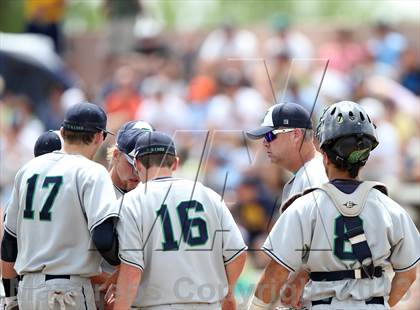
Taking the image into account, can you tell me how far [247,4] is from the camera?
4050 centimetres

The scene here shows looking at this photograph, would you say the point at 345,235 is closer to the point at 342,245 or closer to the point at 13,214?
the point at 342,245

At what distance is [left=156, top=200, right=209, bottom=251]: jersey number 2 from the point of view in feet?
22.9

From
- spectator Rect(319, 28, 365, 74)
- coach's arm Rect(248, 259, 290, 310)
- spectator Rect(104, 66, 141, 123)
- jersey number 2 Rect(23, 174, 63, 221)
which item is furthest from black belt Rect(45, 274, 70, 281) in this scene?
spectator Rect(319, 28, 365, 74)

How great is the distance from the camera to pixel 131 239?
22.9 ft

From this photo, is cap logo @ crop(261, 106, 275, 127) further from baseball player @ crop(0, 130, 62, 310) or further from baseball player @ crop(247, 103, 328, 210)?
baseball player @ crop(0, 130, 62, 310)

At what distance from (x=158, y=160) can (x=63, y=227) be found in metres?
0.77

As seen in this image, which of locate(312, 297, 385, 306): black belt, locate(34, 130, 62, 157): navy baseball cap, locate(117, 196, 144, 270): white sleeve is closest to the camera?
locate(312, 297, 385, 306): black belt

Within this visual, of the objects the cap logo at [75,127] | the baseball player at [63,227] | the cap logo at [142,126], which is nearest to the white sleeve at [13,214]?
the baseball player at [63,227]

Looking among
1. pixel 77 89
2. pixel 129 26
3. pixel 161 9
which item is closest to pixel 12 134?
pixel 77 89

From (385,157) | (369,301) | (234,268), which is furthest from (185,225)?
(385,157)

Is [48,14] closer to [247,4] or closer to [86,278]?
[86,278]

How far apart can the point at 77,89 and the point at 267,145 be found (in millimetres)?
10787

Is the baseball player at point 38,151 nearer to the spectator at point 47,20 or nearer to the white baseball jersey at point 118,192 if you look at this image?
the white baseball jersey at point 118,192

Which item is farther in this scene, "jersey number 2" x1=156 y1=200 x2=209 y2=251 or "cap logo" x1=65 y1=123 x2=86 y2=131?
"cap logo" x1=65 y1=123 x2=86 y2=131
